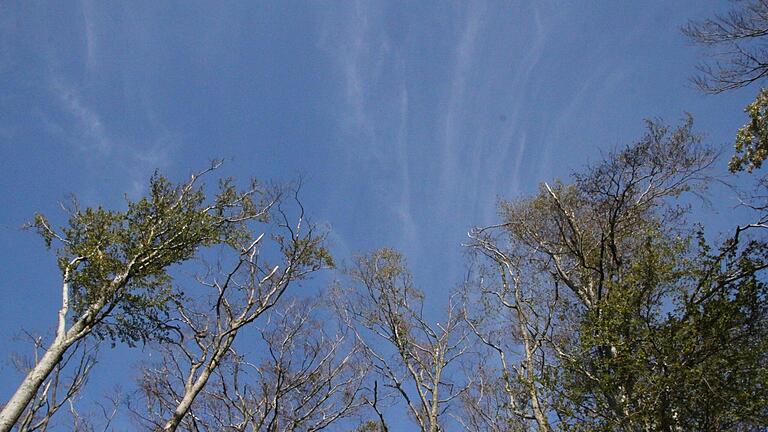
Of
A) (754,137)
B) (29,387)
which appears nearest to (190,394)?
(29,387)

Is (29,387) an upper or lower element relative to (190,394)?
lower

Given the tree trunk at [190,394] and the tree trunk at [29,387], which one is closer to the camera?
the tree trunk at [29,387]

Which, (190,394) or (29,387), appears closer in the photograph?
(29,387)

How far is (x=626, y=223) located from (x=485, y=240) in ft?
11.6

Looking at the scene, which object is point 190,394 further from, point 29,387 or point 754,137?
point 754,137

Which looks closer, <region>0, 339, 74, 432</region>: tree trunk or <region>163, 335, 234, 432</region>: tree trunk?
<region>0, 339, 74, 432</region>: tree trunk

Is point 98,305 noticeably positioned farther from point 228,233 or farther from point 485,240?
point 485,240

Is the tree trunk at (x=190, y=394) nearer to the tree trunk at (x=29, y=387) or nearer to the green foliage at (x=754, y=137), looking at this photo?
the tree trunk at (x=29, y=387)

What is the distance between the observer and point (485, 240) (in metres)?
13.9

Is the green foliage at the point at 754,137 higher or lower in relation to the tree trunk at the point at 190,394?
higher

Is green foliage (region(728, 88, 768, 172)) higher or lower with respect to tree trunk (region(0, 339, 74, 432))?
higher

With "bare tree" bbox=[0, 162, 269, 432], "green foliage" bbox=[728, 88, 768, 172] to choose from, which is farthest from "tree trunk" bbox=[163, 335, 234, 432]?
"green foliage" bbox=[728, 88, 768, 172]

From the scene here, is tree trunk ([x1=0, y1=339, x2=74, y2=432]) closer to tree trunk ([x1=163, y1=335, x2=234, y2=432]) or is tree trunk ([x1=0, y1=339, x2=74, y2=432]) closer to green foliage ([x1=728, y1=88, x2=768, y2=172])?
tree trunk ([x1=163, y1=335, x2=234, y2=432])

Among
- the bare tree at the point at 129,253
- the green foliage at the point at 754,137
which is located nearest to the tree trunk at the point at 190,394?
the bare tree at the point at 129,253
